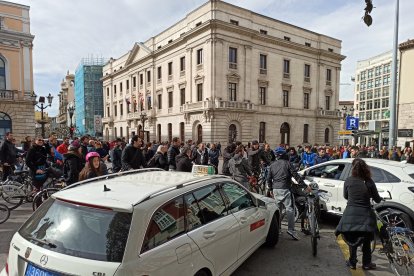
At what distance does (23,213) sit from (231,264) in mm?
6025

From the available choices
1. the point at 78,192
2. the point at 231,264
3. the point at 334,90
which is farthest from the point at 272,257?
the point at 334,90

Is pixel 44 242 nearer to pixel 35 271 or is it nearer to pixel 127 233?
pixel 35 271

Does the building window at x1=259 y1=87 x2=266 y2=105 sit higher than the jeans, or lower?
higher

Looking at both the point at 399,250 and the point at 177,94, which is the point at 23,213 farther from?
the point at 177,94

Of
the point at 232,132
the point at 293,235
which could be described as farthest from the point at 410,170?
the point at 232,132

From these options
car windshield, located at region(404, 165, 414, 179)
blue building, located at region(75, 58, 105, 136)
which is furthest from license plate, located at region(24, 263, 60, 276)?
blue building, located at region(75, 58, 105, 136)

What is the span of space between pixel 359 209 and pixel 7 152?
9733 millimetres

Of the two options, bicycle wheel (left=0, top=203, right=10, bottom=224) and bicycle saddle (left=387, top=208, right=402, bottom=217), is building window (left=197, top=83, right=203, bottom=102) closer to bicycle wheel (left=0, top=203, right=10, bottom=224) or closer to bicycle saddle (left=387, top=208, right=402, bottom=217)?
bicycle wheel (left=0, top=203, right=10, bottom=224)

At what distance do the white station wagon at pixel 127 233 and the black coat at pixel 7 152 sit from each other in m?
7.20

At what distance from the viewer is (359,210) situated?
3877 mm

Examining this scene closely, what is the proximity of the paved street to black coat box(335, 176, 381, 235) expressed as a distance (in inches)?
29.5

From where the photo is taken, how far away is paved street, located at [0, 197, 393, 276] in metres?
4.09

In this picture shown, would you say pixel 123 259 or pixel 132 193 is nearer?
pixel 123 259

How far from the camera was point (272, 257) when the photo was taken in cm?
455
